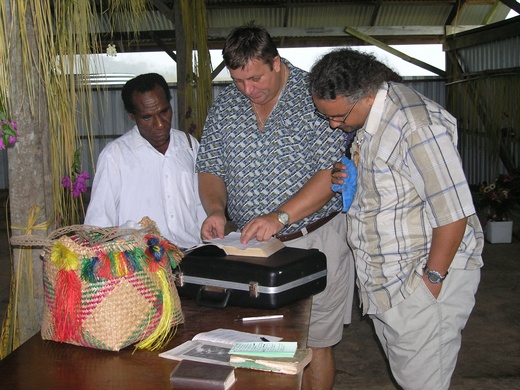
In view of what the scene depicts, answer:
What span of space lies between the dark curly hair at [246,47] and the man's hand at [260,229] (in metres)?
0.54

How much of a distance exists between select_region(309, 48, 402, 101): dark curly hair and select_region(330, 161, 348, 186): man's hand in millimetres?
301

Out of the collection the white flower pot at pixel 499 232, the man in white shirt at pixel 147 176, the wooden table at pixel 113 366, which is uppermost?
the man in white shirt at pixel 147 176

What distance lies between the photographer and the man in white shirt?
2.59 meters

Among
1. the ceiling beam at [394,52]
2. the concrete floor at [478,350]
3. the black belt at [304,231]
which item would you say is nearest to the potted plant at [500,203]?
the concrete floor at [478,350]

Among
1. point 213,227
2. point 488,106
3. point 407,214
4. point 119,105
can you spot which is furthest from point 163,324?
point 119,105

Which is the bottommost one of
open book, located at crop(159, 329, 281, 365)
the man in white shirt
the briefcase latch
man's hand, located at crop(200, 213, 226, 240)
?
open book, located at crop(159, 329, 281, 365)

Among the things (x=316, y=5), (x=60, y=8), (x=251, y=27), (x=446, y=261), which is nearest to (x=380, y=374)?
(x=446, y=261)

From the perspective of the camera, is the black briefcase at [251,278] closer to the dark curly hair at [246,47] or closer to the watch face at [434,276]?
the watch face at [434,276]

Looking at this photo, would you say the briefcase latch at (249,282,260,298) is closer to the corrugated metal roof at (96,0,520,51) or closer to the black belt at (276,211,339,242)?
the black belt at (276,211,339,242)

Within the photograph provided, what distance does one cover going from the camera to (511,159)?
9.16 meters

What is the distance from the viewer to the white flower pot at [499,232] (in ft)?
24.2

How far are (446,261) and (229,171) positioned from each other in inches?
37.5

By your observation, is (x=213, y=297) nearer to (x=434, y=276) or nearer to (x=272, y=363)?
(x=272, y=363)

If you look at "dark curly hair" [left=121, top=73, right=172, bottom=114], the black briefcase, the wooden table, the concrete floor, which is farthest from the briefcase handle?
the concrete floor
